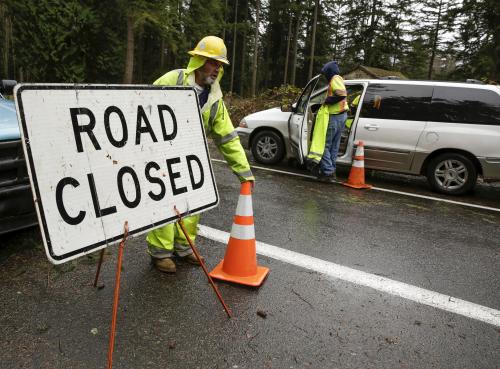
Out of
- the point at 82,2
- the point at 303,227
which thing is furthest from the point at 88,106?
the point at 82,2

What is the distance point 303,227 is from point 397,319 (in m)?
1.98

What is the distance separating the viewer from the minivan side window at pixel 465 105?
6594 mm

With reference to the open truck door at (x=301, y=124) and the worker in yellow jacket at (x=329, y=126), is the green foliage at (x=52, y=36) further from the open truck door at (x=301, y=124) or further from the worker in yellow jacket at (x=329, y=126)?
the worker in yellow jacket at (x=329, y=126)

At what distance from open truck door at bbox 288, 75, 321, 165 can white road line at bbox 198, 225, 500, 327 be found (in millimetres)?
3488

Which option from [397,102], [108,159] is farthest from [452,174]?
[108,159]

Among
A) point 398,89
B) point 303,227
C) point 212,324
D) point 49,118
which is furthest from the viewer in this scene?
point 398,89

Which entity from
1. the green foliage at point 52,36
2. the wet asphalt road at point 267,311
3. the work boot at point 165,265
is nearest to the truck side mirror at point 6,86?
the wet asphalt road at point 267,311

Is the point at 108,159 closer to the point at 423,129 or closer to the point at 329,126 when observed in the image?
the point at 329,126

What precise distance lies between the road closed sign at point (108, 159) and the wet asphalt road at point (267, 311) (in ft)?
2.25

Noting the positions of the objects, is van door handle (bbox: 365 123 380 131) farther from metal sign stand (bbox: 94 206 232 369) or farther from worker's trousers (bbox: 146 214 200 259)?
metal sign stand (bbox: 94 206 232 369)

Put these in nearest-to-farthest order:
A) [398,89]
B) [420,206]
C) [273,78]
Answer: [420,206] < [398,89] < [273,78]

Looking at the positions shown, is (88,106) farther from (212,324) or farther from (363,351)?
(363,351)

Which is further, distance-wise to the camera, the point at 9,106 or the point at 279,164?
the point at 279,164

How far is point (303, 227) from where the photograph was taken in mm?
4801
